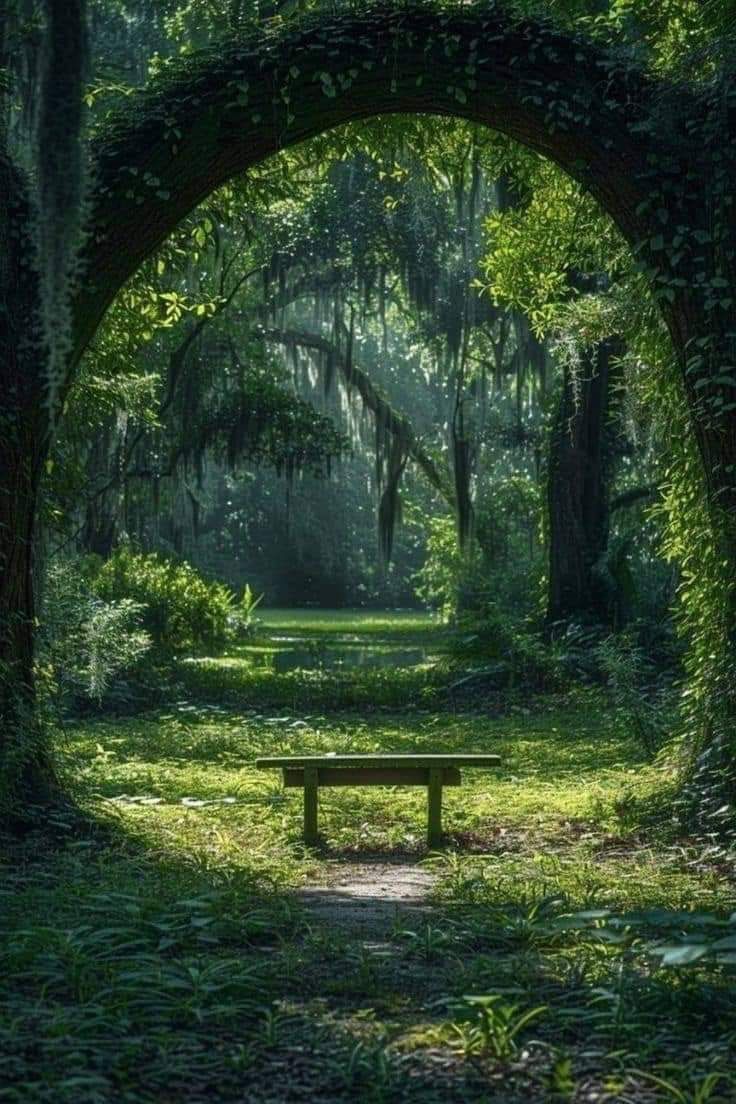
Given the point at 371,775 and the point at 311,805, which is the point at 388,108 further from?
the point at 311,805

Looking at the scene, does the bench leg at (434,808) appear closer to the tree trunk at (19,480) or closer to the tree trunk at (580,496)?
the tree trunk at (19,480)

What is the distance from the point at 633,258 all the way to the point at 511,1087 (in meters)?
5.15

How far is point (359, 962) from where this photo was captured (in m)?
5.06

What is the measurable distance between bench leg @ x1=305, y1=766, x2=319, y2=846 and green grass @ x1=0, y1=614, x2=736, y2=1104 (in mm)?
135

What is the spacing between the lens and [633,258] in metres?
8.00

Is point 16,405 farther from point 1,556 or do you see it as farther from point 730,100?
point 730,100

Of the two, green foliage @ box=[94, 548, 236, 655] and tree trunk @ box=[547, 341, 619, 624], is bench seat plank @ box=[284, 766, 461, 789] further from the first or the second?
green foliage @ box=[94, 548, 236, 655]

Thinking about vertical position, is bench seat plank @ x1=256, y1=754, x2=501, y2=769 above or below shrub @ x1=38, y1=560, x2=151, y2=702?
below

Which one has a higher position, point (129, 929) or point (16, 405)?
point (16, 405)

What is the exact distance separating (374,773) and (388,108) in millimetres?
3458

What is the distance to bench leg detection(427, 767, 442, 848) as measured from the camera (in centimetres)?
791

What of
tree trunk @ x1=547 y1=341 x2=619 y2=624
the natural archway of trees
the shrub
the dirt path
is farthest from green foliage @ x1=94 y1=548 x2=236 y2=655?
the dirt path

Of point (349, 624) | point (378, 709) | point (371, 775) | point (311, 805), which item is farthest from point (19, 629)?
point (349, 624)

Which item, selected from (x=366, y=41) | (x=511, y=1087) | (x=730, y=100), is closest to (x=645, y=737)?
(x=730, y=100)
